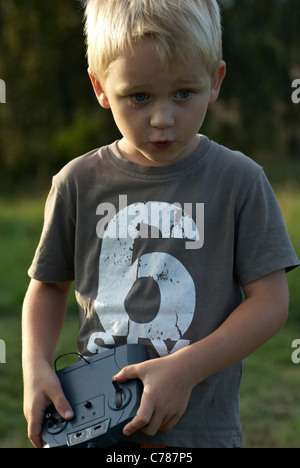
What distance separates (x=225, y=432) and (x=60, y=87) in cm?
1163

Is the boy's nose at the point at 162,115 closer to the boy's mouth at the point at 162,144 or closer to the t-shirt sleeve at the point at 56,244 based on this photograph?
the boy's mouth at the point at 162,144

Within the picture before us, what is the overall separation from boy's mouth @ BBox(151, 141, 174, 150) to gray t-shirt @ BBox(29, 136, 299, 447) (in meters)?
0.10

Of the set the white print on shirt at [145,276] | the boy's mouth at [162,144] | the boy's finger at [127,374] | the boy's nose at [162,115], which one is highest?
the boy's nose at [162,115]

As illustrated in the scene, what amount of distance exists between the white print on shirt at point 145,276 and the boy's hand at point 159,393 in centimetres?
12

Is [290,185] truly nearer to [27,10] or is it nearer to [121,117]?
[27,10]

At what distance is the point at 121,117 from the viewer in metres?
1.57

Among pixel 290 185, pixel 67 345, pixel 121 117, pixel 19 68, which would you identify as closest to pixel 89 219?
pixel 121 117

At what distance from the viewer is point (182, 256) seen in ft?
5.30

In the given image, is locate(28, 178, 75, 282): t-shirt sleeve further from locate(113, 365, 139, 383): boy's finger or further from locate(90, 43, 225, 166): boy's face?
locate(113, 365, 139, 383): boy's finger

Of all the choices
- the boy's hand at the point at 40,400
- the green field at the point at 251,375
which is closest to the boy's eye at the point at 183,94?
the boy's hand at the point at 40,400

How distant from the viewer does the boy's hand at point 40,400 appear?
1546 millimetres

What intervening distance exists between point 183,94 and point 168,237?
0.34m

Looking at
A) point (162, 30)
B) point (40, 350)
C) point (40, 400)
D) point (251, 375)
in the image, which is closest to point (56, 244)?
point (40, 350)

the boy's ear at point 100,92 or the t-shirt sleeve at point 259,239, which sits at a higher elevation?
the boy's ear at point 100,92
